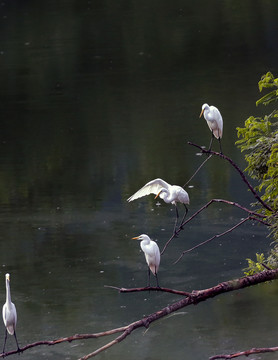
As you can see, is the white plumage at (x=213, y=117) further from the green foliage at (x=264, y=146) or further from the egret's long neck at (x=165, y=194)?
the egret's long neck at (x=165, y=194)

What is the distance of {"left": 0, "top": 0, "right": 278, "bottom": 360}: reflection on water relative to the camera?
725 cm

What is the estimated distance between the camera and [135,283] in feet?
25.8

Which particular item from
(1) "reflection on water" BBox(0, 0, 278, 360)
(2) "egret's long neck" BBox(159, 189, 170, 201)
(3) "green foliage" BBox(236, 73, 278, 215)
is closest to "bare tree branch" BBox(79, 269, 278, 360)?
(2) "egret's long neck" BBox(159, 189, 170, 201)

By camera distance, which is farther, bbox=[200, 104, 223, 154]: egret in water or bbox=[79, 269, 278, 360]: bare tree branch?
bbox=[200, 104, 223, 154]: egret in water

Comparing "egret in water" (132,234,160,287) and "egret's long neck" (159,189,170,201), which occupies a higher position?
"egret's long neck" (159,189,170,201)

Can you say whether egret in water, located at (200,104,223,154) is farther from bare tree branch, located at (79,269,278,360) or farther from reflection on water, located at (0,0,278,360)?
bare tree branch, located at (79,269,278,360)

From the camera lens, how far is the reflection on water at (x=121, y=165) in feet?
23.8

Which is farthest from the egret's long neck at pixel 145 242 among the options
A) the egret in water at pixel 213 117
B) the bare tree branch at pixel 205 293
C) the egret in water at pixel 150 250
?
the bare tree branch at pixel 205 293

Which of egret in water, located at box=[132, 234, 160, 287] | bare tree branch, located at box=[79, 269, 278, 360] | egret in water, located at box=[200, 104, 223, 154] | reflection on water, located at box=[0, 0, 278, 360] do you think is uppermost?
bare tree branch, located at box=[79, 269, 278, 360]

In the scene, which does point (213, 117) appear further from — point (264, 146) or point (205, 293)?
point (205, 293)

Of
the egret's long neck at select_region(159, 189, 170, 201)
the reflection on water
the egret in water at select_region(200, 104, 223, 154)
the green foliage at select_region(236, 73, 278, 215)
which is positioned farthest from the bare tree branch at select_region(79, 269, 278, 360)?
the reflection on water

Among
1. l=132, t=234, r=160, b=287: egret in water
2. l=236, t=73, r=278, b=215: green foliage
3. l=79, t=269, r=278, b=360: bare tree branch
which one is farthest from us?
l=236, t=73, r=278, b=215: green foliage

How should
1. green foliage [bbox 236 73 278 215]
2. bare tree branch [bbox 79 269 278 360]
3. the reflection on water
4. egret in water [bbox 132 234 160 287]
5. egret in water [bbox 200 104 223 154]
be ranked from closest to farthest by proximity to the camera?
bare tree branch [bbox 79 269 278 360] → egret in water [bbox 132 234 160 287] → green foliage [bbox 236 73 278 215] → egret in water [bbox 200 104 223 154] → the reflection on water

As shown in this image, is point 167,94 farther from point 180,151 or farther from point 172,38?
point 172,38
